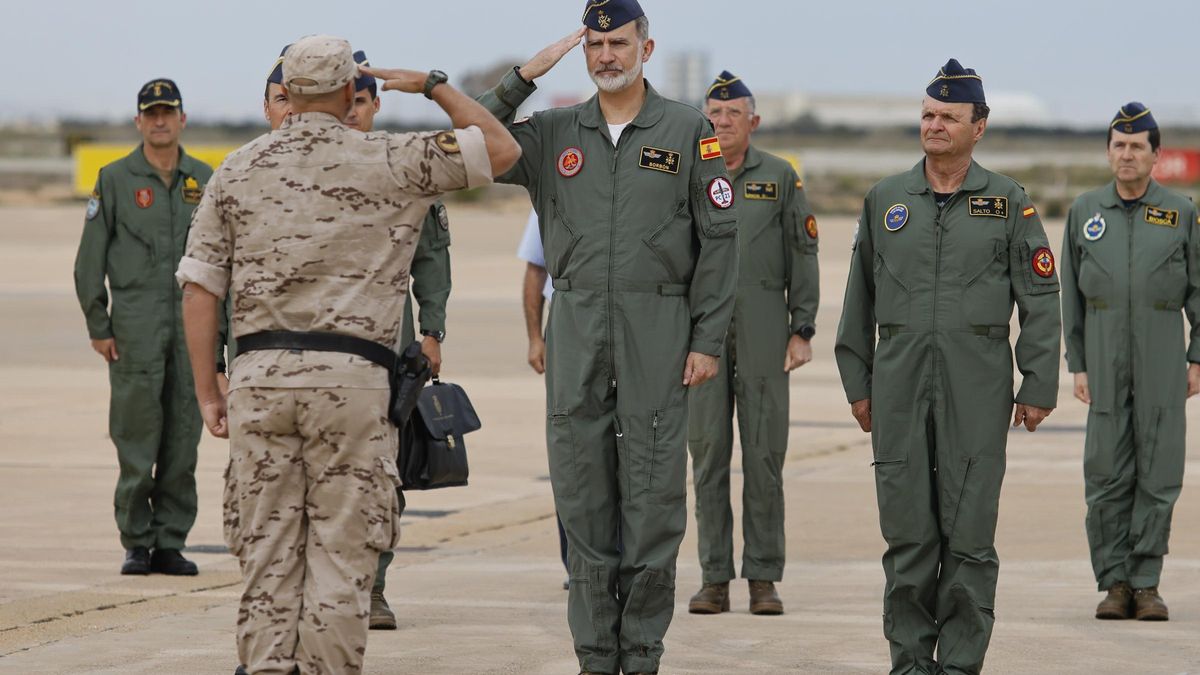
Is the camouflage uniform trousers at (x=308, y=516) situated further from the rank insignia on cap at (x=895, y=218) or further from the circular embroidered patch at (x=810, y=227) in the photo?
the circular embroidered patch at (x=810, y=227)

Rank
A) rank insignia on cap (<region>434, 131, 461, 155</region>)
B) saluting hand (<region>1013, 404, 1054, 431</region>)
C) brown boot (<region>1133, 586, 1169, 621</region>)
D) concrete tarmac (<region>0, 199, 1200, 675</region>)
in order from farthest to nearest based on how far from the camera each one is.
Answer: brown boot (<region>1133, 586, 1169, 621</region>), concrete tarmac (<region>0, 199, 1200, 675</region>), saluting hand (<region>1013, 404, 1054, 431</region>), rank insignia on cap (<region>434, 131, 461, 155</region>)

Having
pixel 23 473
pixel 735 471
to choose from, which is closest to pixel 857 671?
pixel 735 471

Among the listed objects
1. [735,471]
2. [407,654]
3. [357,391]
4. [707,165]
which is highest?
[707,165]

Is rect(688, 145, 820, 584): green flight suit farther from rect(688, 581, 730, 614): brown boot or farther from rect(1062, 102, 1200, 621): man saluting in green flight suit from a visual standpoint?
rect(1062, 102, 1200, 621): man saluting in green flight suit

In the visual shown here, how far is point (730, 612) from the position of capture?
8375mm

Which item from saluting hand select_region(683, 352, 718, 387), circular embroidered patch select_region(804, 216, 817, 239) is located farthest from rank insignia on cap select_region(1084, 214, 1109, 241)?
saluting hand select_region(683, 352, 718, 387)

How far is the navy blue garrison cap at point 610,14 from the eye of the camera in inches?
260

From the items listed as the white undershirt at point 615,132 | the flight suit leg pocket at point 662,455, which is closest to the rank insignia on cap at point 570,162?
the white undershirt at point 615,132

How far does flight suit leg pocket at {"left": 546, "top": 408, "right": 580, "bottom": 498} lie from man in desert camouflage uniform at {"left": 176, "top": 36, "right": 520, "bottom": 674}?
3.38ft

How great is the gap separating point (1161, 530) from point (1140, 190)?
5.02ft

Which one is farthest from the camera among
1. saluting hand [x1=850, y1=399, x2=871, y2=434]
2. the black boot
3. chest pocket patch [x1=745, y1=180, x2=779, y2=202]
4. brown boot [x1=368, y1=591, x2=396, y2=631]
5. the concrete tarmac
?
the black boot

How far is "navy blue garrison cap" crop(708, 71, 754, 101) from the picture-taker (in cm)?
880

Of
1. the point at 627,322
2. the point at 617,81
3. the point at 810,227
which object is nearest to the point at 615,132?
the point at 617,81

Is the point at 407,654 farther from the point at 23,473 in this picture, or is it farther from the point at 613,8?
the point at 23,473
